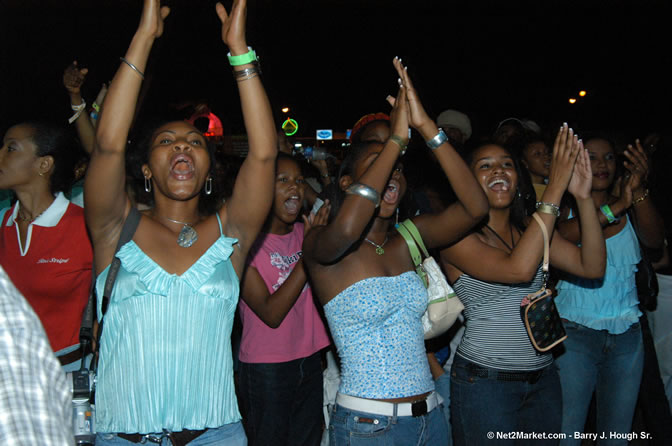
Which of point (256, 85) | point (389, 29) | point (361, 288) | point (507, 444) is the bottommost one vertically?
point (507, 444)

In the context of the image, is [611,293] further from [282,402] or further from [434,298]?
[282,402]

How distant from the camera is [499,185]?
310 centimetres

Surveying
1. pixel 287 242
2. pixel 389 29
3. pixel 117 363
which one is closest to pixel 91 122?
pixel 287 242

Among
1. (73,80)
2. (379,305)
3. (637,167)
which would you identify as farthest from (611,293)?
(73,80)

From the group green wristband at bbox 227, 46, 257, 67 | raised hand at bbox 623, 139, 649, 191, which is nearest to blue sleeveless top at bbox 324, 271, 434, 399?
green wristband at bbox 227, 46, 257, 67

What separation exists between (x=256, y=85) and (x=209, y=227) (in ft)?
2.16

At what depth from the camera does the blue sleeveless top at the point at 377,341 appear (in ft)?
7.80

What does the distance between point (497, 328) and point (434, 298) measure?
417mm

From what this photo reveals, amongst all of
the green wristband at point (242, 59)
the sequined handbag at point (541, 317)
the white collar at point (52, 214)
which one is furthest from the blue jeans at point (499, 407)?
the white collar at point (52, 214)

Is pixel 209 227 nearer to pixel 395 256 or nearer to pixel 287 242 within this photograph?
pixel 395 256

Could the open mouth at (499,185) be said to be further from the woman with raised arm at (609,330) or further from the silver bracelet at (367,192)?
the silver bracelet at (367,192)

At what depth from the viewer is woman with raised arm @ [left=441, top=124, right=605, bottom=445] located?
8.94ft

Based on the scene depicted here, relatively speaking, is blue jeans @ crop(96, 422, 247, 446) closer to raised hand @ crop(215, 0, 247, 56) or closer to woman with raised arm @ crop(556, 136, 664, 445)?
raised hand @ crop(215, 0, 247, 56)

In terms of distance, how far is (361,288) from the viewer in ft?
8.06
